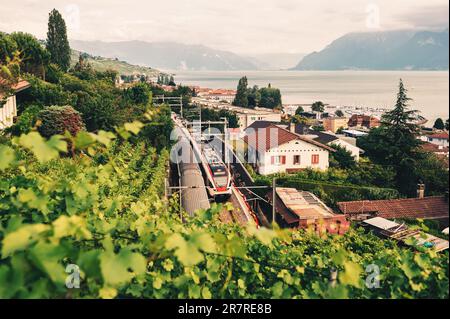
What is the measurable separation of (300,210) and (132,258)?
37.7 feet

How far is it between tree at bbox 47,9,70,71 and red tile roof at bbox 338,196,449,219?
2256 centimetres

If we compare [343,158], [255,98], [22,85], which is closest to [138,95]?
[22,85]

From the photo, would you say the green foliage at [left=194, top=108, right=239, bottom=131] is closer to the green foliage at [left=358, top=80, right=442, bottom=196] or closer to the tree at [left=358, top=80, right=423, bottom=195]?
the green foliage at [left=358, top=80, right=442, bottom=196]

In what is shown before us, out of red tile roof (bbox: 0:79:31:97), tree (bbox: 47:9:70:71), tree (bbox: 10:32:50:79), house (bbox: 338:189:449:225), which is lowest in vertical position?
house (bbox: 338:189:449:225)

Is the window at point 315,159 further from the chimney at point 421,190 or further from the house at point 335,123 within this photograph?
the house at point 335,123

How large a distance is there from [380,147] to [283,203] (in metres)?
9.88

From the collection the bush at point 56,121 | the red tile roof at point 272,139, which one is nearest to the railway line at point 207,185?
the red tile roof at point 272,139

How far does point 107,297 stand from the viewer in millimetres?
1346

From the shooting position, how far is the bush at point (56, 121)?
1216 cm

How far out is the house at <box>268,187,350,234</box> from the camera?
11.3m

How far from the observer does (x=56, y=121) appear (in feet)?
40.3

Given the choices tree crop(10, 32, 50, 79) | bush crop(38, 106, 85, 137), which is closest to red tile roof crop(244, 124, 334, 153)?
bush crop(38, 106, 85, 137)
